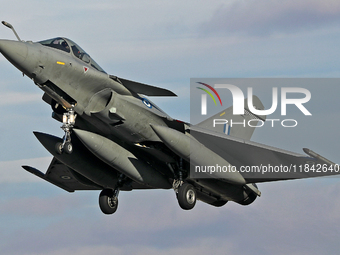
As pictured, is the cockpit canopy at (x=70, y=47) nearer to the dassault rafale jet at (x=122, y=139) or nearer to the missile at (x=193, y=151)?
the dassault rafale jet at (x=122, y=139)

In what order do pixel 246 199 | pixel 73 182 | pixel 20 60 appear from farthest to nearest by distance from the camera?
1. pixel 73 182
2. pixel 246 199
3. pixel 20 60

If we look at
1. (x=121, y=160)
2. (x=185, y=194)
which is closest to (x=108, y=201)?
(x=121, y=160)

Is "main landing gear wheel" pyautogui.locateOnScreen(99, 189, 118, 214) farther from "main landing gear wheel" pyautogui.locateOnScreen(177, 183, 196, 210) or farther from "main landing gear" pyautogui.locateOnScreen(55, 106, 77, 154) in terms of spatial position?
"main landing gear" pyautogui.locateOnScreen(55, 106, 77, 154)

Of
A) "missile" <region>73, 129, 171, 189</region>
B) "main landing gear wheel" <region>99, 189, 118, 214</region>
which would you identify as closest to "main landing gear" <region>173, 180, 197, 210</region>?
"missile" <region>73, 129, 171, 189</region>

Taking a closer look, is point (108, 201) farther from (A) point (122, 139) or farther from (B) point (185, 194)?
(A) point (122, 139)

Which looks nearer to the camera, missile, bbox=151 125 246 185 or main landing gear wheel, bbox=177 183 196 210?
missile, bbox=151 125 246 185

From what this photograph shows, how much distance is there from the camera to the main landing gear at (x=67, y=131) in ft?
57.3

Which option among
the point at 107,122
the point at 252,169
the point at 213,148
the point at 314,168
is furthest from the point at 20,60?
the point at 314,168

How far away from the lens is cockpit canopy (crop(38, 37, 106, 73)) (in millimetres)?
17725

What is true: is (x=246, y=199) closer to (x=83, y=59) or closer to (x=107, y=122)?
(x=107, y=122)

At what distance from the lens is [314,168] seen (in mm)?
19391

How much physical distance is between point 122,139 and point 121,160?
2.16 feet

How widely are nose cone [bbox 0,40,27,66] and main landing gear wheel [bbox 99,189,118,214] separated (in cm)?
638

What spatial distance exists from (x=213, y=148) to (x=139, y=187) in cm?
437
